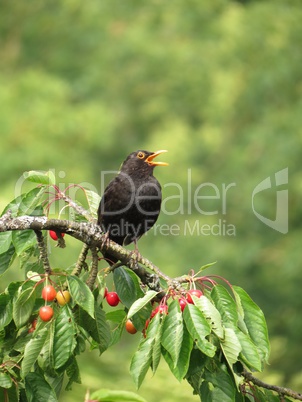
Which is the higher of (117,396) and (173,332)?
(173,332)

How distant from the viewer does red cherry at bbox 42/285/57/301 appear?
3009 millimetres

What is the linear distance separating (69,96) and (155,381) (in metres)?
14.5

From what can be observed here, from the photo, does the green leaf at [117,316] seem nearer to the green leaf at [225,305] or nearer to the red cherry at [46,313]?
the red cherry at [46,313]

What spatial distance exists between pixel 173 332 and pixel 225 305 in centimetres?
27

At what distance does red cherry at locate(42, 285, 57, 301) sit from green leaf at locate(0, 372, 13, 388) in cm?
32

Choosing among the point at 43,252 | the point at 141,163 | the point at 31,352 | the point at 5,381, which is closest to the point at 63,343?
the point at 31,352

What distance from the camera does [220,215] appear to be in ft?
57.4

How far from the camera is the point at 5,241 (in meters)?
3.14

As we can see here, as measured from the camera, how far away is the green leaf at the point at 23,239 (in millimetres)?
3074

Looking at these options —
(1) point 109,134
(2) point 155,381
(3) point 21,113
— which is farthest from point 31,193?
(1) point 109,134

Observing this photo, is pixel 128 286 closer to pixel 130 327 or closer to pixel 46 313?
pixel 130 327

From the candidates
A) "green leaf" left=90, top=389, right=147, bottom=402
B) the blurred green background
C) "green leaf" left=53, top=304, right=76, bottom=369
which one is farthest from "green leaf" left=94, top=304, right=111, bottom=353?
the blurred green background

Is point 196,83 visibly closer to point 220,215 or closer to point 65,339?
point 220,215

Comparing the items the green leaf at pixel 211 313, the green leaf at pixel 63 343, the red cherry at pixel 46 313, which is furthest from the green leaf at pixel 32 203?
the green leaf at pixel 211 313
